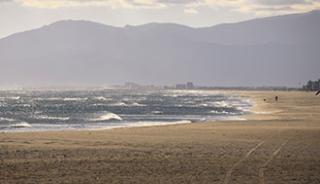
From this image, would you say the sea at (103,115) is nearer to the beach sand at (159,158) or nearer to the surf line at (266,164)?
the beach sand at (159,158)

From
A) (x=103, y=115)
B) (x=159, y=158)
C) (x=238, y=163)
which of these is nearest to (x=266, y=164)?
(x=238, y=163)

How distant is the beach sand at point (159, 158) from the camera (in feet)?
61.3

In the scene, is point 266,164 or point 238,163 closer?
point 266,164

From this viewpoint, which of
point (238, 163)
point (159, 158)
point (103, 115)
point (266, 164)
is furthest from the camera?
point (103, 115)

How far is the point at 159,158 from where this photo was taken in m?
22.4

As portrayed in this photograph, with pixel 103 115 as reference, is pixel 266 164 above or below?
above

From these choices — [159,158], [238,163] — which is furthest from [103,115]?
[238,163]

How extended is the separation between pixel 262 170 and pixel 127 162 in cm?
412

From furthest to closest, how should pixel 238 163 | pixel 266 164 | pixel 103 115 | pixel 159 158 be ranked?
pixel 103 115
pixel 159 158
pixel 238 163
pixel 266 164

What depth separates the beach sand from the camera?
18.7 metres

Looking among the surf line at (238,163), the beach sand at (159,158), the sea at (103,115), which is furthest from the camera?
the sea at (103,115)

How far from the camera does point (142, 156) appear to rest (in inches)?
905

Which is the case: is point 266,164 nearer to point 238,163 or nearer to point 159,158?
A: point 238,163

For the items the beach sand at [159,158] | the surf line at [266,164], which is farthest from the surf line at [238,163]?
the surf line at [266,164]
